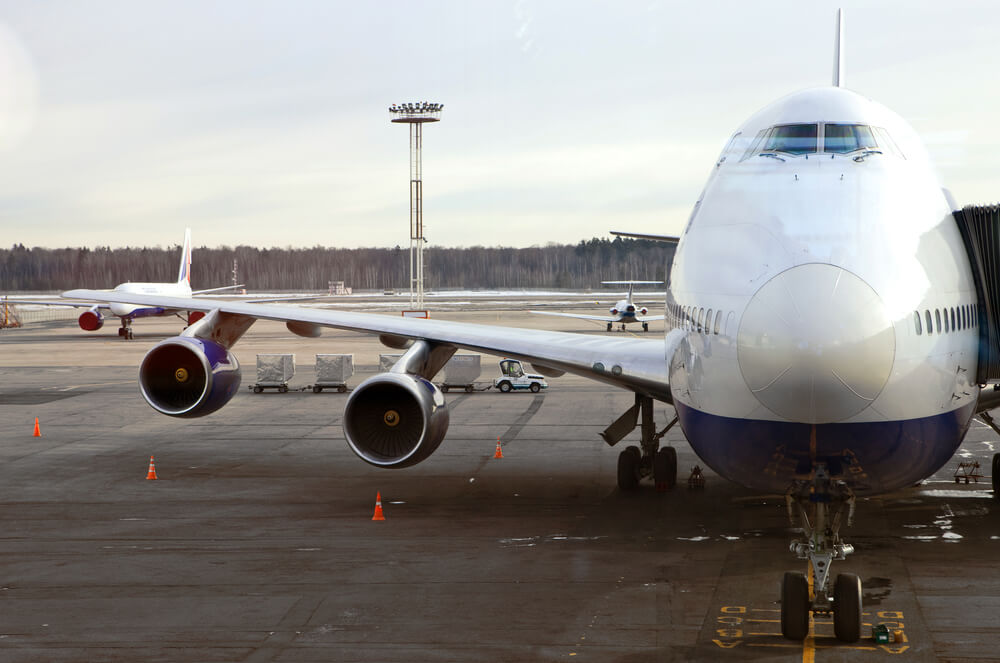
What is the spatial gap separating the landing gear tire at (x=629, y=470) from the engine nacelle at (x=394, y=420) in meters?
4.12

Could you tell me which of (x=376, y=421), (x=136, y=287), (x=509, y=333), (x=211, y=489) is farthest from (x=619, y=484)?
Result: (x=136, y=287)

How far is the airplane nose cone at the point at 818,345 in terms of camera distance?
8.55 metres

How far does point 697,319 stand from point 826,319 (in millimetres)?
1782

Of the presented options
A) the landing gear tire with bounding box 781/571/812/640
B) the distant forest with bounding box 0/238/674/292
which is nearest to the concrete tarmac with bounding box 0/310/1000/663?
the landing gear tire with bounding box 781/571/812/640

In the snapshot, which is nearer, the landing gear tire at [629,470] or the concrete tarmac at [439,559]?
the concrete tarmac at [439,559]

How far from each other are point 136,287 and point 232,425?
1712 inches

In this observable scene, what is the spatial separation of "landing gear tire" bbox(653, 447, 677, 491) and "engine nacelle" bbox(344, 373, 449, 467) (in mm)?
4556

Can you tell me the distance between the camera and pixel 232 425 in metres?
27.2

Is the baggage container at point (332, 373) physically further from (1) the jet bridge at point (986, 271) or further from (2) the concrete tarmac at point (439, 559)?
(1) the jet bridge at point (986, 271)

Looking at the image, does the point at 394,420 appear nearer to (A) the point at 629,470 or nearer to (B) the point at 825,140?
(A) the point at 629,470

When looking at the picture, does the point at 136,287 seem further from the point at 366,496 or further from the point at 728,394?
the point at 728,394

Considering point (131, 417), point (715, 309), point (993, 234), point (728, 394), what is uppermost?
point (993, 234)

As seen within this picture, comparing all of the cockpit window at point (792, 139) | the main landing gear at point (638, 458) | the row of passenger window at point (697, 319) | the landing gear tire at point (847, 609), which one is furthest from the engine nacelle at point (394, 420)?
the landing gear tire at point (847, 609)

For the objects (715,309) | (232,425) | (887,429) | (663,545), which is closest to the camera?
(887,429)
